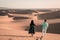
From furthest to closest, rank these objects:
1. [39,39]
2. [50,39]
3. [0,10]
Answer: [0,10] → [50,39] → [39,39]

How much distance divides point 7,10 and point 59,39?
6332cm

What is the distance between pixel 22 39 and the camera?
59.4 ft

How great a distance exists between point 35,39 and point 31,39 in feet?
0.89

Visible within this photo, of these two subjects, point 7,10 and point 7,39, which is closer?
point 7,39

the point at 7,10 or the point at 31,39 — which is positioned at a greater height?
the point at 31,39

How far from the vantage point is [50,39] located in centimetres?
1883

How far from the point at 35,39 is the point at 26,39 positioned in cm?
59

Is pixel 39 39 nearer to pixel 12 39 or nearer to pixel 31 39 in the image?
pixel 31 39

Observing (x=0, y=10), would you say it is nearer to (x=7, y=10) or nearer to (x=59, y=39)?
(x=7, y=10)

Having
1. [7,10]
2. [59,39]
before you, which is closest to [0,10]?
[7,10]

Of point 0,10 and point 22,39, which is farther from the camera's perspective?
point 0,10

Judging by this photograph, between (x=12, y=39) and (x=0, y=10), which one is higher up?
(x=12, y=39)

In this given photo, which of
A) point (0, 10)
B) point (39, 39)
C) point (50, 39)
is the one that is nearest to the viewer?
point (39, 39)

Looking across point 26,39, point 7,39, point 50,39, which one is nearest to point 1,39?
point 7,39
